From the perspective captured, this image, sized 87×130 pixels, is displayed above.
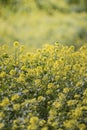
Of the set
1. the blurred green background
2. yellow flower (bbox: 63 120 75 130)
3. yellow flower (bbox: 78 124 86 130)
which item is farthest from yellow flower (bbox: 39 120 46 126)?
the blurred green background

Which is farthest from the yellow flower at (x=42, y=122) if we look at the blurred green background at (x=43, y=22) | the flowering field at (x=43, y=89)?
the blurred green background at (x=43, y=22)

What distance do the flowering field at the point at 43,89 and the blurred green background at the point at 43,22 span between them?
10.6 ft

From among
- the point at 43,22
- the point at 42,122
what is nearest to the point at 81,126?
the point at 42,122

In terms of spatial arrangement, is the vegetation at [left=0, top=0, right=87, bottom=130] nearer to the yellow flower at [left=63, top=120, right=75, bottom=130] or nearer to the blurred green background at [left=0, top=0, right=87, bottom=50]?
the yellow flower at [left=63, top=120, right=75, bottom=130]

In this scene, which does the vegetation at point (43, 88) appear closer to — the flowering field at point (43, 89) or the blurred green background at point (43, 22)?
the flowering field at point (43, 89)

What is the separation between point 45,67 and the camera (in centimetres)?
624

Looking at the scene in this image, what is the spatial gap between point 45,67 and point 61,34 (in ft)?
15.8

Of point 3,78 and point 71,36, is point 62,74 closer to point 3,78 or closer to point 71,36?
point 3,78

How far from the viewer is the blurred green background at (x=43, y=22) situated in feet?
35.0

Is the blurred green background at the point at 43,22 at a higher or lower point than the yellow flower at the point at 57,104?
higher

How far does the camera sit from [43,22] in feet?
38.2

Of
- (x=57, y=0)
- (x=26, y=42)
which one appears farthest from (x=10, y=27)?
(x=57, y=0)

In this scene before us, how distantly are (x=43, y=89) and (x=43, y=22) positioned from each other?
231 inches

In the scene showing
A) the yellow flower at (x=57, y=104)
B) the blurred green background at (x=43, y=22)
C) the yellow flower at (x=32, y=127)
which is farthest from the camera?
the blurred green background at (x=43, y=22)
